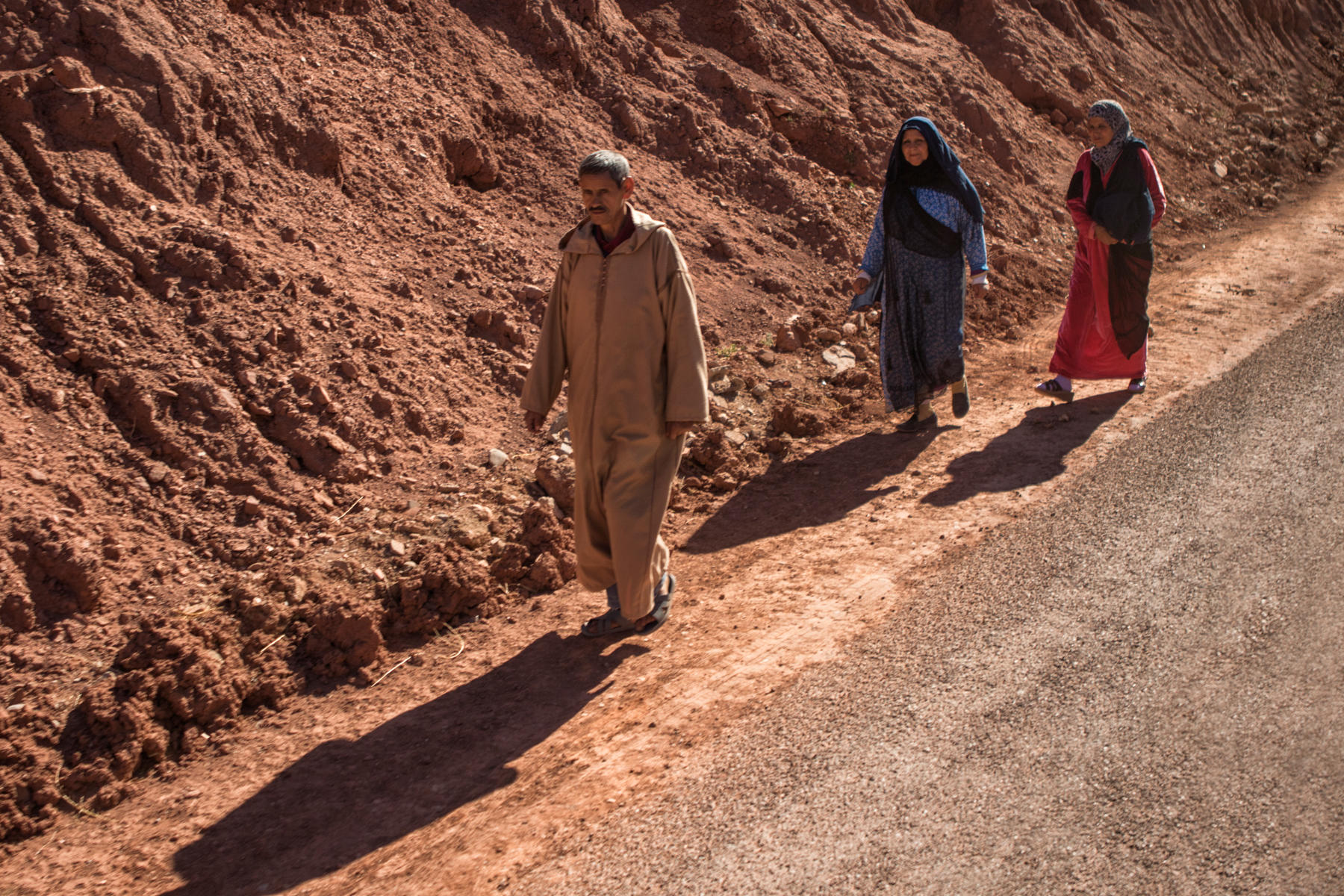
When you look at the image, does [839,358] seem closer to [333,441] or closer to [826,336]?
[826,336]

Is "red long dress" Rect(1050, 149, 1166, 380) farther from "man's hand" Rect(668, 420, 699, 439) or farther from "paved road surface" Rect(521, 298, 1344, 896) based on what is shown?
"man's hand" Rect(668, 420, 699, 439)

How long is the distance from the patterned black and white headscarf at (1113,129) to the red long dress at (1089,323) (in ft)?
0.24

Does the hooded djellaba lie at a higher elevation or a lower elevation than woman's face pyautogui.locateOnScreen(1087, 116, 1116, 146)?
lower

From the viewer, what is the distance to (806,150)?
348 inches

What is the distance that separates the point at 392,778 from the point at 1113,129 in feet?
16.4

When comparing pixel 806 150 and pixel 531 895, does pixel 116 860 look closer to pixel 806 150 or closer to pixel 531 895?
pixel 531 895

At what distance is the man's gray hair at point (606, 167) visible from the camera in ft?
11.2

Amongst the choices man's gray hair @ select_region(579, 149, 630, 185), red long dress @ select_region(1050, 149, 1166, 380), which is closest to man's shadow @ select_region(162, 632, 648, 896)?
man's gray hair @ select_region(579, 149, 630, 185)

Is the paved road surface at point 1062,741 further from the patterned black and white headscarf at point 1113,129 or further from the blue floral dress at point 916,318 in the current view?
the patterned black and white headscarf at point 1113,129

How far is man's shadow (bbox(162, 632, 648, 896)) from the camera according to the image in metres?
2.92

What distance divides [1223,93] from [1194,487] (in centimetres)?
1141

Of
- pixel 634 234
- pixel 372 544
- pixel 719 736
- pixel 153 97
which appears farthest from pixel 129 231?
pixel 719 736

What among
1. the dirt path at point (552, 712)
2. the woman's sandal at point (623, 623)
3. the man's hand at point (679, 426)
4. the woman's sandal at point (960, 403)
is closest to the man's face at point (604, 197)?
the man's hand at point (679, 426)

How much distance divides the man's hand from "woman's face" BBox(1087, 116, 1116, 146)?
11.0 feet
